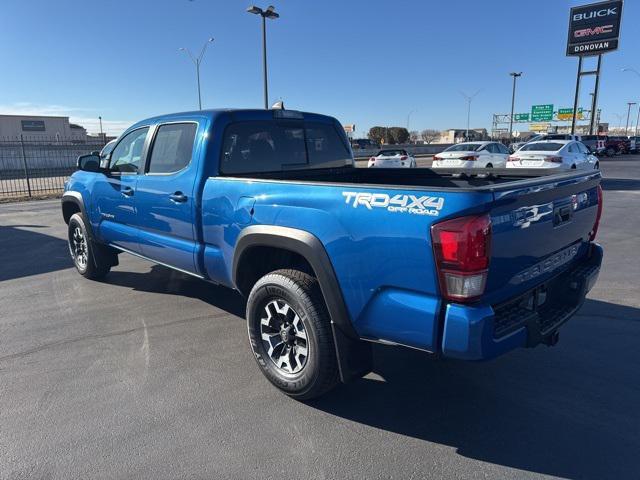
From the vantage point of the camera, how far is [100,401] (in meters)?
3.30

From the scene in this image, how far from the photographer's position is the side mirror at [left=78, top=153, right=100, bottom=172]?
17.2 ft

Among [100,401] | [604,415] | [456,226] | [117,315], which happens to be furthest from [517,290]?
[117,315]

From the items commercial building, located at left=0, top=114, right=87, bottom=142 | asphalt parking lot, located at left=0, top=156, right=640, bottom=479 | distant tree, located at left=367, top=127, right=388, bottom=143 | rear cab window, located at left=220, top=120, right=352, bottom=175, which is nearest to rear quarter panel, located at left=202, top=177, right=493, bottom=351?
asphalt parking lot, located at left=0, top=156, right=640, bottom=479

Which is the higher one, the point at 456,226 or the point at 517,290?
the point at 456,226

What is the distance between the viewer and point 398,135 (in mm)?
79438

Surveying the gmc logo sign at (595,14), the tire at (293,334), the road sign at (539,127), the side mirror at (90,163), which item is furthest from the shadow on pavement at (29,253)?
Answer: the road sign at (539,127)

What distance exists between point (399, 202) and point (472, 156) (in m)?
16.3

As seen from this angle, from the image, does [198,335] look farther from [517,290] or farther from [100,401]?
[517,290]

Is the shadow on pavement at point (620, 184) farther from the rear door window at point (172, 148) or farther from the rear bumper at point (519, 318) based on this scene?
the rear door window at point (172, 148)

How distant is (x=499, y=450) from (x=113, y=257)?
5.06 metres

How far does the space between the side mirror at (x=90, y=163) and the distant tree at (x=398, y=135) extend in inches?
2969

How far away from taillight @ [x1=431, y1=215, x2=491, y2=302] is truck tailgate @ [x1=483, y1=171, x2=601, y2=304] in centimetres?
9

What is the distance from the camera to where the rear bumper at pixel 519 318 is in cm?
235

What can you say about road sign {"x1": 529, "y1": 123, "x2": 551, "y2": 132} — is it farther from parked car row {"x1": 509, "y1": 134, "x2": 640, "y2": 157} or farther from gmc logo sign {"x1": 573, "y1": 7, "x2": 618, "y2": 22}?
gmc logo sign {"x1": 573, "y1": 7, "x2": 618, "y2": 22}
